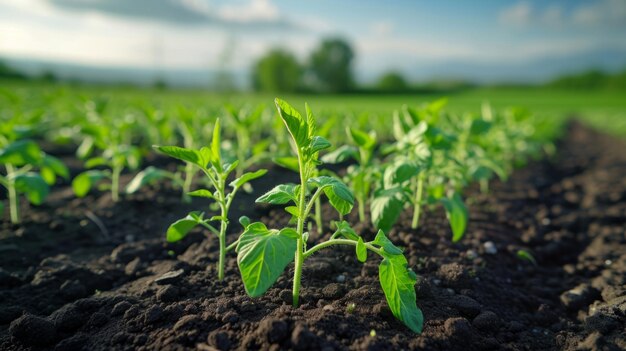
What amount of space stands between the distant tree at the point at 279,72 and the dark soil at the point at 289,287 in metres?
58.4

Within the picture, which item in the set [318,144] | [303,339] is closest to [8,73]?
[318,144]

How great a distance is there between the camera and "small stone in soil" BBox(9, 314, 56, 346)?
6.02 ft

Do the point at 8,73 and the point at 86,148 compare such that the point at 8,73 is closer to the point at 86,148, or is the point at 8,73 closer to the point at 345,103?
the point at 345,103

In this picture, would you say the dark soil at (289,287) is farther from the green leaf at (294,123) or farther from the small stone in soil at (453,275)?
the green leaf at (294,123)

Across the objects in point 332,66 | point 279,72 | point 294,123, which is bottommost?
point 294,123

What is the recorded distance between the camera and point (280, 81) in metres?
61.5

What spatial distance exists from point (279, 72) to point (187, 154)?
203ft

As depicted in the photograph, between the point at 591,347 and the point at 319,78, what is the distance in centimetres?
6626

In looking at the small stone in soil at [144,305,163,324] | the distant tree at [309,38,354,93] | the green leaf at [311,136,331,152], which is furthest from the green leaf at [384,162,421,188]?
the distant tree at [309,38,354,93]

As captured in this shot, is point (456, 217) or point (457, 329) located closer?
point (457, 329)

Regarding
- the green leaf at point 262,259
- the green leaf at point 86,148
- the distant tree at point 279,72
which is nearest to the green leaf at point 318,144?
the green leaf at point 262,259

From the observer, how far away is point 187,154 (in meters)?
1.83

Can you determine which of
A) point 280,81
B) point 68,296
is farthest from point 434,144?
point 280,81

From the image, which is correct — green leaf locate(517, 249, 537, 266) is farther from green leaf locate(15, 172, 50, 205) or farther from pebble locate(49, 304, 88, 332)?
green leaf locate(15, 172, 50, 205)
